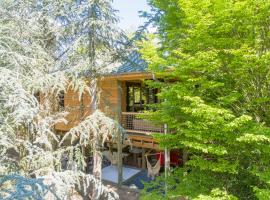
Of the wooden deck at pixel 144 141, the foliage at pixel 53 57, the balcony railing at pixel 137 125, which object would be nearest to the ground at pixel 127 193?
the wooden deck at pixel 144 141

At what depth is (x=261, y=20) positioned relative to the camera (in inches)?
257

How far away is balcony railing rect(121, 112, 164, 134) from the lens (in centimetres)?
1282

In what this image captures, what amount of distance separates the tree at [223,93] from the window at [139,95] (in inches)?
348

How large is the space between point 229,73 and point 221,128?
151cm

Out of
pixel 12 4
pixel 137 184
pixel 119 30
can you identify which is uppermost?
pixel 12 4

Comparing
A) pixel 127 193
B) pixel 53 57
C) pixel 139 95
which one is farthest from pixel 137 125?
pixel 53 57

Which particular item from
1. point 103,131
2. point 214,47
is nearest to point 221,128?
point 214,47

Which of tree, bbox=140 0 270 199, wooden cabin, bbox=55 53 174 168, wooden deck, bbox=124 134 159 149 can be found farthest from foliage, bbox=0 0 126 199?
wooden deck, bbox=124 134 159 149

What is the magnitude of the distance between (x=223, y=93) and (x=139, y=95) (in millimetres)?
11726

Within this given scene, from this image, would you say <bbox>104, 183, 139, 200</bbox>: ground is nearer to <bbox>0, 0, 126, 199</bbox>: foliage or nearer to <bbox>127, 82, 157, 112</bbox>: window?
<bbox>0, 0, 126, 199</bbox>: foliage

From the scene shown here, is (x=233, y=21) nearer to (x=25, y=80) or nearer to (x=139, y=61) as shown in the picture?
(x=25, y=80)

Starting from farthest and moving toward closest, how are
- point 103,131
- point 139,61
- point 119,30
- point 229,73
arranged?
point 139,61 < point 119,30 < point 103,131 < point 229,73

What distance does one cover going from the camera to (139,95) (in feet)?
60.9

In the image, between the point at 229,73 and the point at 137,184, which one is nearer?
the point at 229,73
